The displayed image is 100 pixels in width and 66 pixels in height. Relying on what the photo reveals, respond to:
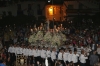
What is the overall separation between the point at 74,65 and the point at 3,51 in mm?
6898

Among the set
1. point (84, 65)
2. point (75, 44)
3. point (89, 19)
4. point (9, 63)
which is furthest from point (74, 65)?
point (89, 19)

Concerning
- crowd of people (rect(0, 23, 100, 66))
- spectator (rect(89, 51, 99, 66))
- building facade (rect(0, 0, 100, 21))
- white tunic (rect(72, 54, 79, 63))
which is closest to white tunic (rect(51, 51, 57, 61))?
crowd of people (rect(0, 23, 100, 66))

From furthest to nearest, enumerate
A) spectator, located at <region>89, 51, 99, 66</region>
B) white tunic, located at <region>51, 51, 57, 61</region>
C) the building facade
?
the building facade, white tunic, located at <region>51, 51, 57, 61</region>, spectator, located at <region>89, 51, 99, 66</region>

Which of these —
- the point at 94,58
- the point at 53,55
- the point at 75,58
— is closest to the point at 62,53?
the point at 53,55

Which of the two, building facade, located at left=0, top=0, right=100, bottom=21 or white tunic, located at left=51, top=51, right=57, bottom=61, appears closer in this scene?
white tunic, located at left=51, top=51, right=57, bottom=61

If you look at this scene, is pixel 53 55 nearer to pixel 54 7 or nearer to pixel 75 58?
pixel 75 58

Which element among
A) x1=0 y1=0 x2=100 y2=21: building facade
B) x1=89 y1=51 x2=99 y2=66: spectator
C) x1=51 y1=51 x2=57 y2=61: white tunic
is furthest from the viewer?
x1=0 y1=0 x2=100 y2=21: building facade

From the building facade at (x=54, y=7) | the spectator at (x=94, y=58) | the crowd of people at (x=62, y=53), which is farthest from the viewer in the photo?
the building facade at (x=54, y=7)

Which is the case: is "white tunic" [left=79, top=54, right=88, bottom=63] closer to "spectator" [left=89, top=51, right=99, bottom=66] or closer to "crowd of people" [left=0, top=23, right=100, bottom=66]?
"crowd of people" [left=0, top=23, right=100, bottom=66]

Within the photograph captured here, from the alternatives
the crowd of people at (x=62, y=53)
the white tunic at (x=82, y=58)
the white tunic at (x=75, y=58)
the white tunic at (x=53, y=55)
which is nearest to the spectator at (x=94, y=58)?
the crowd of people at (x=62, y=53)

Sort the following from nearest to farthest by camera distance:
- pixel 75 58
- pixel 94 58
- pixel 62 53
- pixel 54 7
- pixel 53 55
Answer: pixel 94 58, pixel 75 58, pixel 62 53, pixel 53 55, pixel 54 7

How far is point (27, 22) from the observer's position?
2153 inches

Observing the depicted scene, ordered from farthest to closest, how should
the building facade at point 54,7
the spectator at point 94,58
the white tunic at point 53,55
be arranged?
the building facade at point 54,7
the white tunic at point 53,55
the spectator at point 94,58

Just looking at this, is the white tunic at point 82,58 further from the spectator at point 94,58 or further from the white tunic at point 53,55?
the white tunic at point 53,55
